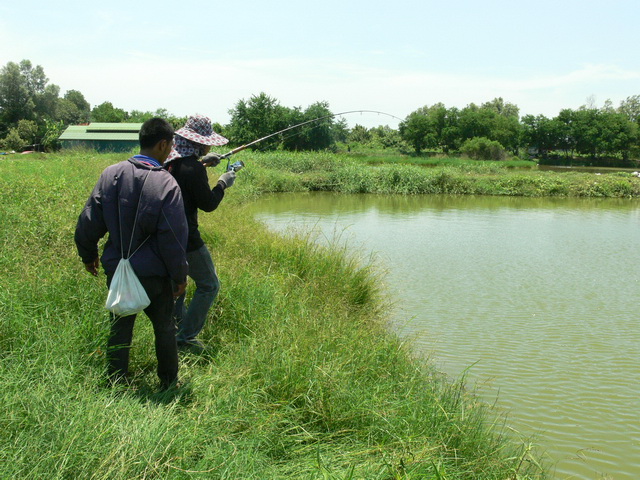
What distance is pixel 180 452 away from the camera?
2348 millimetres

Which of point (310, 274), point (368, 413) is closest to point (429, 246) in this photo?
point (310, 274)

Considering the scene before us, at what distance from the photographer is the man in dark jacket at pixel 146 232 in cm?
290

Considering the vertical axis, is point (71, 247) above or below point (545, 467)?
above

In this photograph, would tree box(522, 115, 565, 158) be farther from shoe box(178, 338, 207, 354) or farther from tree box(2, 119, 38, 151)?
shoe box(178, 338, 207, 354)

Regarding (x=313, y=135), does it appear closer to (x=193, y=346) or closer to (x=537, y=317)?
(x=537, y=317)

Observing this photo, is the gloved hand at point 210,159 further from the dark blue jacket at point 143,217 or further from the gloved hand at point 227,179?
the dark blue jacket at point 143,217

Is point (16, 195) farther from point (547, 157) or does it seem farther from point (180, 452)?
point (547, 157)

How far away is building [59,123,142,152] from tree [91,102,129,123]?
2696 cm

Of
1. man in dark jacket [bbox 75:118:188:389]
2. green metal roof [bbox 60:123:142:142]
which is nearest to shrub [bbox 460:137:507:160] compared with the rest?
green metal roof [bbox 60:123:142:142]

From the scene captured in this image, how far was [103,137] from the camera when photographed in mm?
41594

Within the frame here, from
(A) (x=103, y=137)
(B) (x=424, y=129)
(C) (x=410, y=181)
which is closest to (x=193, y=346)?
→ (C) (x=410, y=181)

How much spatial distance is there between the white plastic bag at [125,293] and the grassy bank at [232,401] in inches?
16.4

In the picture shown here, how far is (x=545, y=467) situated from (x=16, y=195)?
244 inches

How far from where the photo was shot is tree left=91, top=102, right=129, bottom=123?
71250mm
